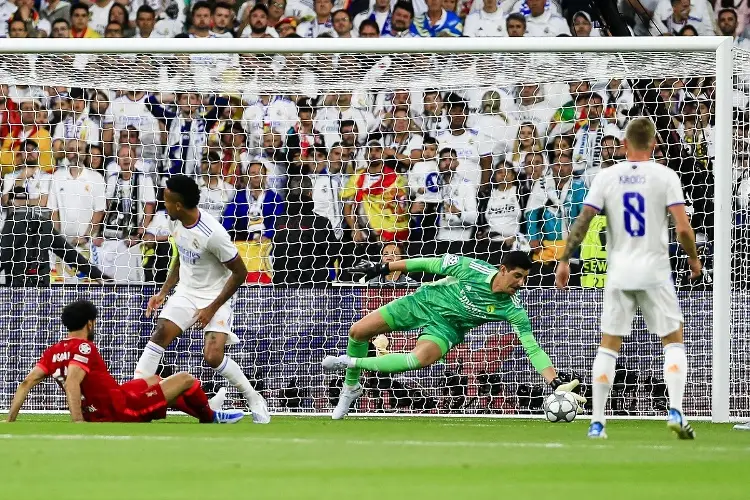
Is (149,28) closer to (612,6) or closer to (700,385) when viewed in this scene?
(612,6)

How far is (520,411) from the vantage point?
11.8 metres

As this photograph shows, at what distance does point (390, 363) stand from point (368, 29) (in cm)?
589

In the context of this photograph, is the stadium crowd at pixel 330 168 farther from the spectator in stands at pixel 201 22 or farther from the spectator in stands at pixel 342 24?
the spectator in stands at pixel 201 22

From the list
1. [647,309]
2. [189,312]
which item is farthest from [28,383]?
[647,309]

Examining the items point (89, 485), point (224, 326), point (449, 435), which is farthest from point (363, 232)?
point (89, 485)

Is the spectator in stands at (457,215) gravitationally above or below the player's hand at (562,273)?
above

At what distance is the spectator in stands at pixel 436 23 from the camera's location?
15695mm

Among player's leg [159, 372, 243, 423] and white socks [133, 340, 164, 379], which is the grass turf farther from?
white socks [133, 340, 164, 379]

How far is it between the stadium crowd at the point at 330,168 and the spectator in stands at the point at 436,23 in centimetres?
221

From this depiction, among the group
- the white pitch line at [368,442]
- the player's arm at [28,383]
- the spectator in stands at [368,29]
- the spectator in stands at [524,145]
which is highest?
the spectator in stands at [368,29]

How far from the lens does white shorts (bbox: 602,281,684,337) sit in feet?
26.0

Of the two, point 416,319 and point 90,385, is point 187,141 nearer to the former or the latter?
point 416,319

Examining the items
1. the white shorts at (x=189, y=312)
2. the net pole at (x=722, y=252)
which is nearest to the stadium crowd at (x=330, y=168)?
the net pole at (x=722, y=252)

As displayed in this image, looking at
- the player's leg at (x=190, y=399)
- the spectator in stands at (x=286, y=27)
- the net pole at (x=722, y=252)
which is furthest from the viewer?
the spectator in stands at (x=286, y=27)
